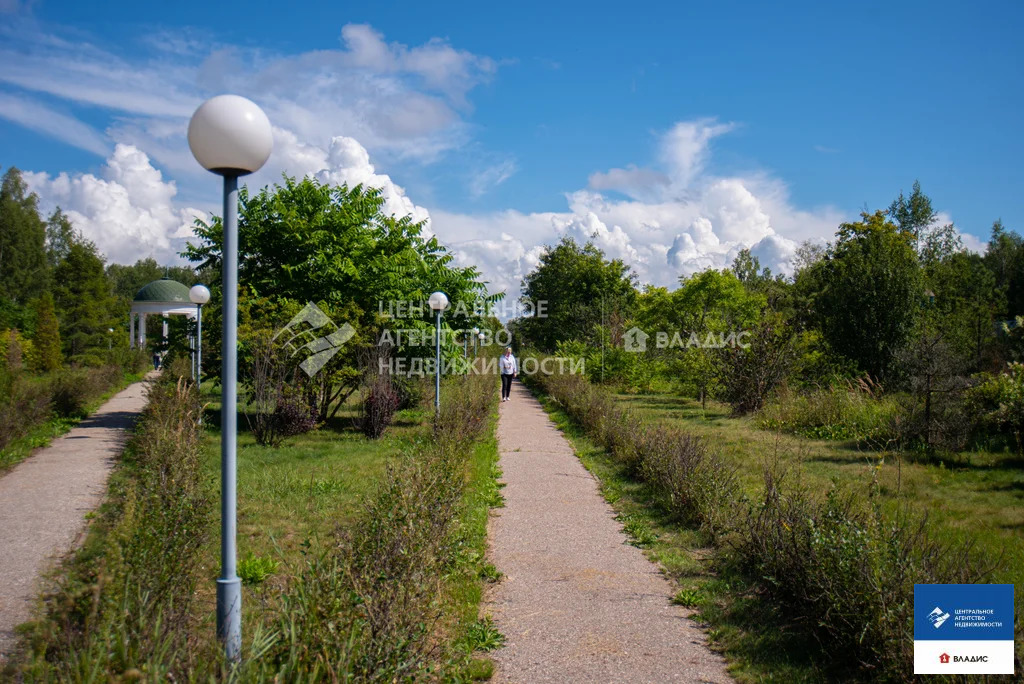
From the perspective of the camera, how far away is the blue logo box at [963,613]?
3.48 meters

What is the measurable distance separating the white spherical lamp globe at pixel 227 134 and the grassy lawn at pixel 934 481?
13.3 feet

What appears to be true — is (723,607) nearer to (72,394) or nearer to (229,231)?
(229,231)

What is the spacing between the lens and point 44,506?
763cm

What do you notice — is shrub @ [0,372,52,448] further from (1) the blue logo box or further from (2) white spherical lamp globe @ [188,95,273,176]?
Result: (1) the blue logo box

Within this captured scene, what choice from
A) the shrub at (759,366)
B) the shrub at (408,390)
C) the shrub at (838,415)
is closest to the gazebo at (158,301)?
the shrub at (408,390)

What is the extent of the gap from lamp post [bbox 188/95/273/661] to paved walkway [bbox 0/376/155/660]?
1.57 m

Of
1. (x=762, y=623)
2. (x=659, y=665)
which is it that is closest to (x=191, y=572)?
(x=659, y=665)

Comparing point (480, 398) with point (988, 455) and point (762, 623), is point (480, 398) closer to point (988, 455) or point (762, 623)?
point (988, 455)

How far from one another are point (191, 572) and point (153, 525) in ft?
1.31

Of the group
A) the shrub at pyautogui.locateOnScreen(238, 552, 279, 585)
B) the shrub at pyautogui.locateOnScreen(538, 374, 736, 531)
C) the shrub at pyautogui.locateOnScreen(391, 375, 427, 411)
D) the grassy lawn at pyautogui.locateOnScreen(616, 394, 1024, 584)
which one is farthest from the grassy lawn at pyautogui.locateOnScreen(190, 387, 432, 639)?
the grassy lawn at pyautogui.locateOnScreen(616, 394, 1024, 584)

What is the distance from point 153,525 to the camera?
13.5 ft

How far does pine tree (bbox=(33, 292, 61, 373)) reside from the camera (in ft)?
90.8

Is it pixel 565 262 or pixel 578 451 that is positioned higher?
pixel 565 262

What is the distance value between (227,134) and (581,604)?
3.71 m
